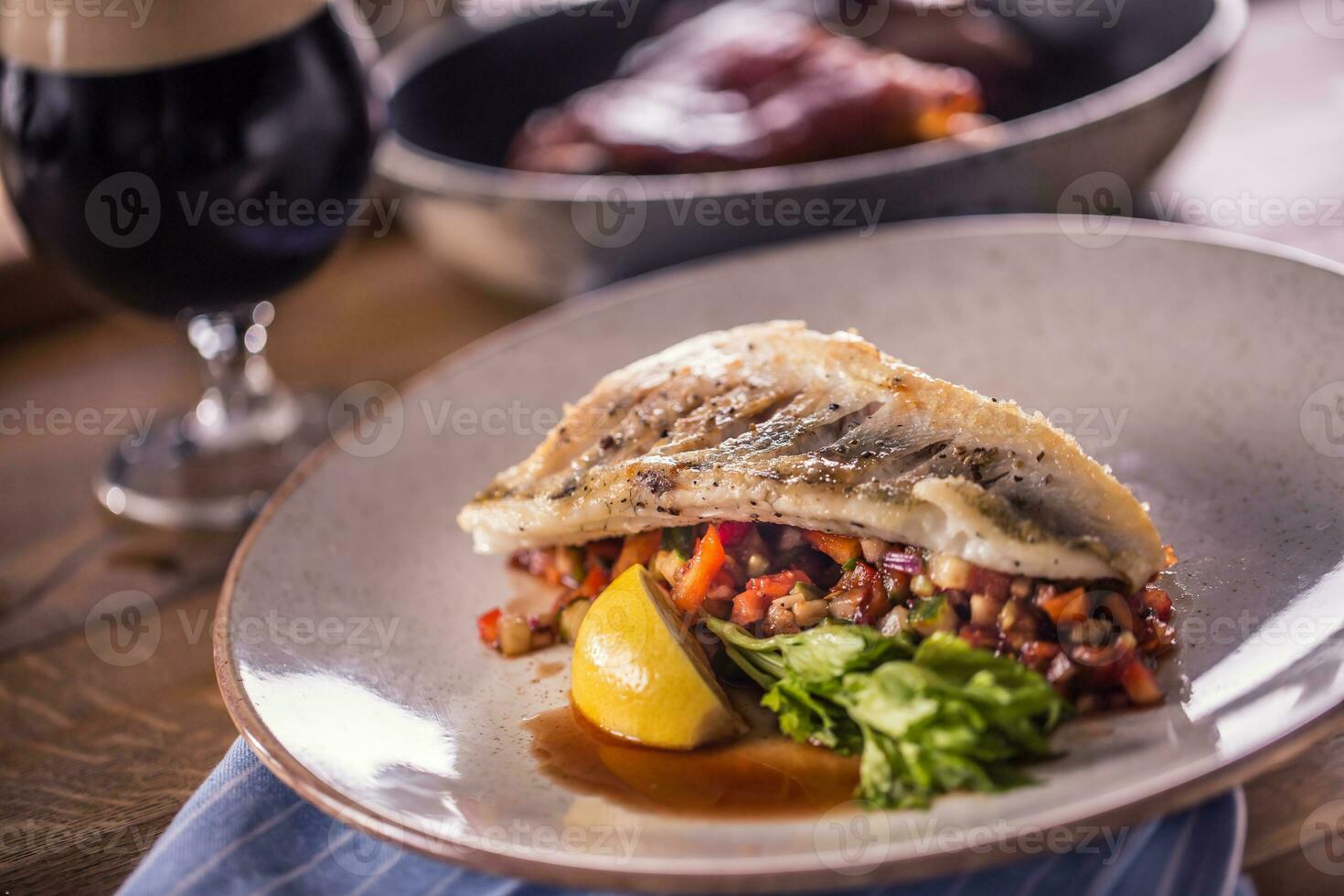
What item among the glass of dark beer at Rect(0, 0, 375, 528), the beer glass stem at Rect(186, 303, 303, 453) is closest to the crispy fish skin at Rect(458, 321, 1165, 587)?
the glass of dark beer at Rect(0, 0, 375, 528)

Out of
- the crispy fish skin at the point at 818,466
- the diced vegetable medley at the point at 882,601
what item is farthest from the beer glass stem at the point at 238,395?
the diced vegetable medley at the point at 882,601

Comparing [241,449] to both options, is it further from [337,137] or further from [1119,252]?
[1119,252]

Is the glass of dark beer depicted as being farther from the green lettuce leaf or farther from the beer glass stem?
the green lettuce leaf

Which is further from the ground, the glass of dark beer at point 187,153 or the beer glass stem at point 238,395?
the glass of dark beer at point 187,153

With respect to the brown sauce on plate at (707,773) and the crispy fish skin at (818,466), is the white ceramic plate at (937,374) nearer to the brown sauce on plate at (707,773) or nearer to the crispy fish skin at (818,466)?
the brown sauce on plate at (707,773)

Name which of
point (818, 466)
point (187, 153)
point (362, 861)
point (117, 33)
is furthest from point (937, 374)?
point (117, 33)

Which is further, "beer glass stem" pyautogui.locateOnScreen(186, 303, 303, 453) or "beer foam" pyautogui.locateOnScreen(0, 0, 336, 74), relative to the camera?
"beer glass stem" pyautogui.locateOnScreen(186, 303, 303, 453)

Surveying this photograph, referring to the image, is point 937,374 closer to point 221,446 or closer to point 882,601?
point 882,601
